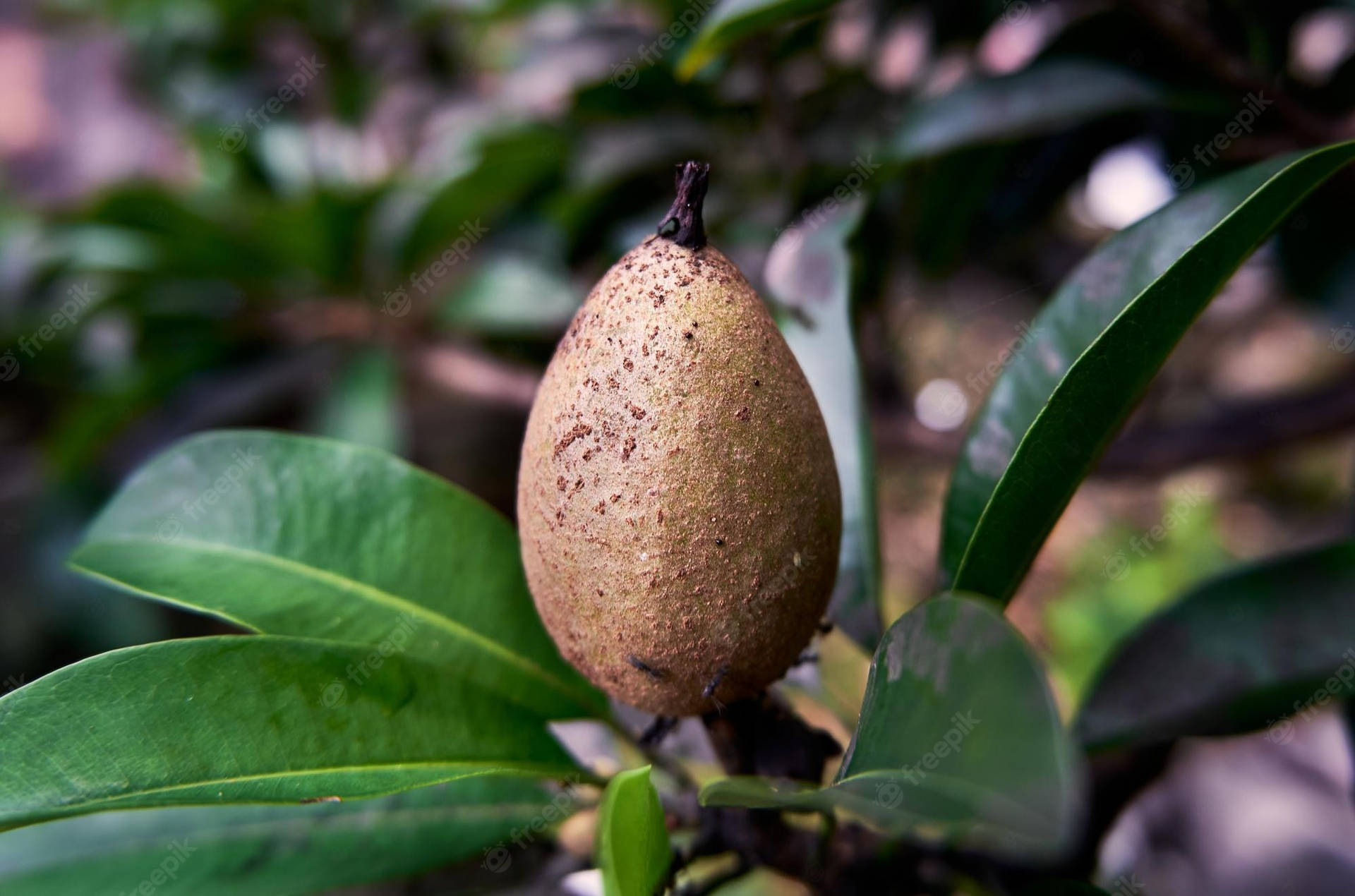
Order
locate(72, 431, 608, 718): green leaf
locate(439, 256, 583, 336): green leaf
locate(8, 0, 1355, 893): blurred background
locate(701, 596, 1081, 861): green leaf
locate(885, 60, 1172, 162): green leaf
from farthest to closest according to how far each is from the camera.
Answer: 1. locate(439, 256, 583, 336): green leaf
2. locate(8, 0, 1355, 893): blurred background
3. locate(885, 60, 1172, 162): green leaf
4. locate(72, 431, 608, 718): green leaf
5. locate(701, 596, 1081, 861): green leaf

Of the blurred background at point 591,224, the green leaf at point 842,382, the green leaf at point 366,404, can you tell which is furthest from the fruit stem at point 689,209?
the green leaf at point 366,404

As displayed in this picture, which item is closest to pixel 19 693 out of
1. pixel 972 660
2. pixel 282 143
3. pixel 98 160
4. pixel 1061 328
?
pixel 972 660

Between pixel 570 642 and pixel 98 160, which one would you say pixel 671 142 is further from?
pixel 98 160

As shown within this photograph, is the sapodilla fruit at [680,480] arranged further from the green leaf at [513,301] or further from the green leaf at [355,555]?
the green leaf at [513,301]

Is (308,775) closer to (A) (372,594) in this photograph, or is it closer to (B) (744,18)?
(A) (372,594)

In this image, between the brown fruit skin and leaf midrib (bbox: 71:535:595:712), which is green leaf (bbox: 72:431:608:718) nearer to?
leaf midrib (bbox: 71:535:595:712)

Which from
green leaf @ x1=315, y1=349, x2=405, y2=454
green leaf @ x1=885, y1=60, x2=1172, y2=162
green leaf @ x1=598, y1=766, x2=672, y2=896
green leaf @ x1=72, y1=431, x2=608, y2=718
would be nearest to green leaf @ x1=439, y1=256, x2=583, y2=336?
green leaf @ x1=315, y1=349, x2=405, y2=454
